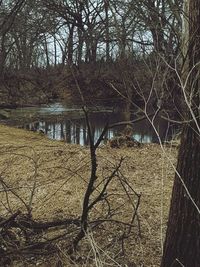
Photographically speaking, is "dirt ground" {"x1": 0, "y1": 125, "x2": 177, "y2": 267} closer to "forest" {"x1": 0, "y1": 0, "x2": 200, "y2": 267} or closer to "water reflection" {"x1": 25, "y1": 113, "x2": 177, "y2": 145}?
"forest" {"x1": 0, "y1": 0, "x2": 200, "y2": 267}

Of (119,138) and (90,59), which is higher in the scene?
(90,59)

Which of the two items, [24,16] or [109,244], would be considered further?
[24,16]

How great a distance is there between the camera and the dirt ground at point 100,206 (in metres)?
3.93

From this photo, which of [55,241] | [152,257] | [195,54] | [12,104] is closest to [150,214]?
[152,257]

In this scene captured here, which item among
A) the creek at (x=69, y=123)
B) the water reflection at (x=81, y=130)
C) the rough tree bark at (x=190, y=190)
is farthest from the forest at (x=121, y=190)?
the creek at (x=69, y=123)

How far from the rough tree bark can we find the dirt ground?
0.39ft

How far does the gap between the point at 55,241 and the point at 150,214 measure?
1.38 meters

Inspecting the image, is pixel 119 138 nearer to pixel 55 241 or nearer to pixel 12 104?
pixel 55 241

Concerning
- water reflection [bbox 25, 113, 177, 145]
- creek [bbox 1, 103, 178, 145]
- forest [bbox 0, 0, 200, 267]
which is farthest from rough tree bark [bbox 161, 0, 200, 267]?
water reflection [bbox 25, 113, 177, 145]

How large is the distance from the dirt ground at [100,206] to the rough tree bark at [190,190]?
0.12 meters

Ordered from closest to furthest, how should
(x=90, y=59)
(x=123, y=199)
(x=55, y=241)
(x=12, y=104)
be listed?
1. (x=55, y=241)
2. (x=123, y=199)
3. (x=12, y=104)
4. (x=90, y=59)

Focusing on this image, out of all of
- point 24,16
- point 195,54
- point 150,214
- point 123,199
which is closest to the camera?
point 195,54

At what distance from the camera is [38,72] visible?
2648 cm

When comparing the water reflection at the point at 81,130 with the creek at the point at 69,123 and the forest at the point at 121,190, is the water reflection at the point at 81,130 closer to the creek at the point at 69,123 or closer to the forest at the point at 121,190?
the creek at the point at 69,123
